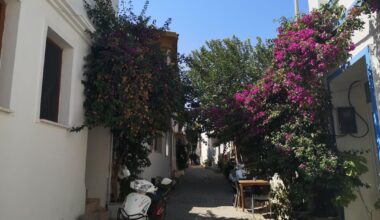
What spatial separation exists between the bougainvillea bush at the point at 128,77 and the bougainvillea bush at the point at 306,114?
1891 mm

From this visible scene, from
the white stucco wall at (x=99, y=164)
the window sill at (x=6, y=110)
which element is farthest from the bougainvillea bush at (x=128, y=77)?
the window sill at (x=6, y=110)

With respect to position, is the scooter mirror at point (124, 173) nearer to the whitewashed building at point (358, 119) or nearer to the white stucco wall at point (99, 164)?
the white stucco wall at point (99, 164)

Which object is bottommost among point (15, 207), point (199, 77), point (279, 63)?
point (15, 207)

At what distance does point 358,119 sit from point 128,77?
469cm

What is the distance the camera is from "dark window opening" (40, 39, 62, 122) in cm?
636

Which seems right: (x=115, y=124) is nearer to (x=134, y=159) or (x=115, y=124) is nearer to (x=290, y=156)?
(x=134, y=159)

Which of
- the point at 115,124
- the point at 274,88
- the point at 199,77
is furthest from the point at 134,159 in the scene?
the point at 199,77

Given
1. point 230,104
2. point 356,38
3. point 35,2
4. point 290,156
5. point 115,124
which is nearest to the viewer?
point 35,2

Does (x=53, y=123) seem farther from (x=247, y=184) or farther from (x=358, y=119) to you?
(x=247, y=184)

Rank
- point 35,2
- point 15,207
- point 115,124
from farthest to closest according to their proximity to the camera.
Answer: point 115,124 < point 35,2 < point 15,207

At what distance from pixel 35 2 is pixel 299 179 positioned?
5.60m

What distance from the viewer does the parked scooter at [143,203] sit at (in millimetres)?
6414

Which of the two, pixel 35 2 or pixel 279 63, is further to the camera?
pixel 279 63

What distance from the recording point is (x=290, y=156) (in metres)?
7.05
